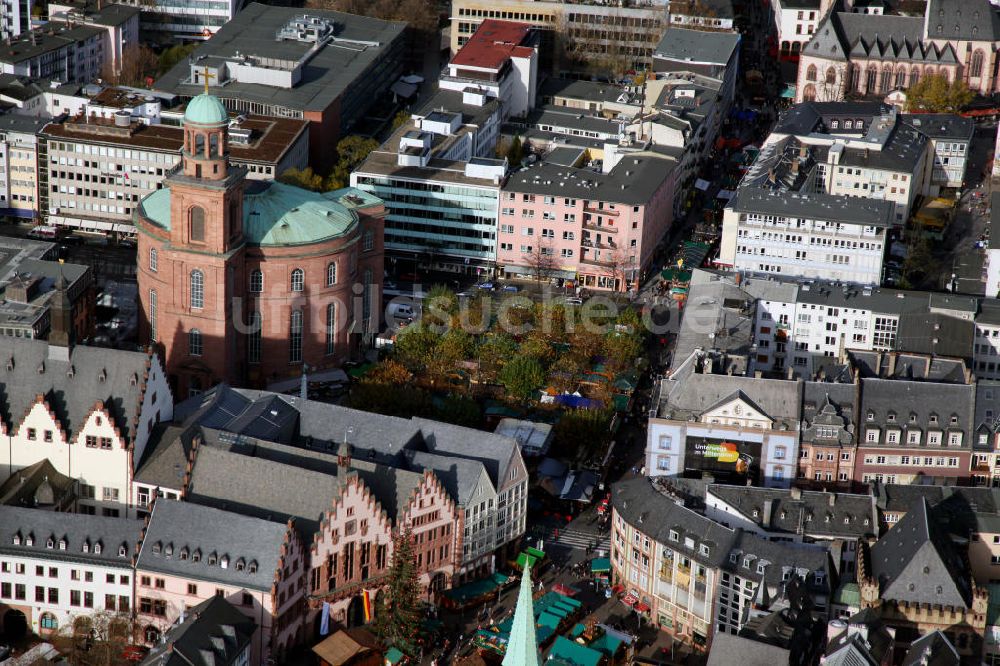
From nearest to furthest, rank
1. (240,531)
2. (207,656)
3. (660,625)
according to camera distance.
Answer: (207,656)
(240,531)
(660,625)

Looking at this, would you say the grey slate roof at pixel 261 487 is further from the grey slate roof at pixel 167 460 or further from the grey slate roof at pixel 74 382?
the grey slate roof at pixel 74 382

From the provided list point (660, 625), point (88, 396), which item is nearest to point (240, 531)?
point (88, 396)

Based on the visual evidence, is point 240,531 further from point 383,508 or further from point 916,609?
point 916,609

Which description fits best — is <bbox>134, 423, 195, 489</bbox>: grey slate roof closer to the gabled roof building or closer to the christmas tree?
the christmas tree

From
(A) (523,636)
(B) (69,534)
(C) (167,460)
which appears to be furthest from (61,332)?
(A) (523,636)

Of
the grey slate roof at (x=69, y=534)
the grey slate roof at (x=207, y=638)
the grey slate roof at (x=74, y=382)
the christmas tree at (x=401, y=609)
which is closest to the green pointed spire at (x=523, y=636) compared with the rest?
the grey slate roof at (x=207, y=638)

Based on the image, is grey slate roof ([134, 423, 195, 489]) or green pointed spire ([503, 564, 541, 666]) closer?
green pointed spire ([503, 564, 541, 666])

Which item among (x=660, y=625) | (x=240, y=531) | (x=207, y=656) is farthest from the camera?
(x=660, y=625)

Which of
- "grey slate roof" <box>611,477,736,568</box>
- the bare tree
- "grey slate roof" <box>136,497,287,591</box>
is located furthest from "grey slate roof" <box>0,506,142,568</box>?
"grey slate roof" <box>611,477,736,568</box>
